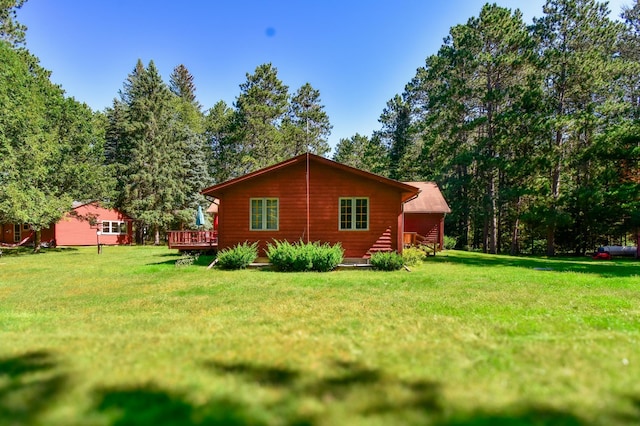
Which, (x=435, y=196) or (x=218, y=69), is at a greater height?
(x=218, y=69)

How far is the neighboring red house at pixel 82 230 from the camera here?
28.3 meters

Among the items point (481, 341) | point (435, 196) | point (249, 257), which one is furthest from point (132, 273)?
point (435, 196)

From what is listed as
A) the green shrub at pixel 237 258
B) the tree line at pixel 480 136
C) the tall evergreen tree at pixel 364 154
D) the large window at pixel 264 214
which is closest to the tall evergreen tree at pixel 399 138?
the tall evergreen tree at pixel 364 154

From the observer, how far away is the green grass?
2.66 m

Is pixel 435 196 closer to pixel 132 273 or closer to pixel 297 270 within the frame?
pixel 297 270

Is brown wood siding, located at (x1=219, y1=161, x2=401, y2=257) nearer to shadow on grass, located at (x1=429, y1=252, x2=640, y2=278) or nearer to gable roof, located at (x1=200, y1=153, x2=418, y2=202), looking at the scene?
gable roof, located at (x1=200, y1=153, x2=418, y2=202)

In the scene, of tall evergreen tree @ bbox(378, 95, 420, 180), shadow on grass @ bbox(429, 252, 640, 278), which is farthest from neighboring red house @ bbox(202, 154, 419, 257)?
tall evergreen tree @ bbox(378, 95, 420, 180)

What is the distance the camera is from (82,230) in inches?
1161

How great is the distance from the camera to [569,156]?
2202cm

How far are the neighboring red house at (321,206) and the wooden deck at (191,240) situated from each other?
141 inches

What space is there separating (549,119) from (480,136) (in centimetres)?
518

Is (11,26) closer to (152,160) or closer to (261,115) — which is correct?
(152,160)

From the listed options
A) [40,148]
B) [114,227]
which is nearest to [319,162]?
[40,148]

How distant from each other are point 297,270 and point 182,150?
84.2 ft
